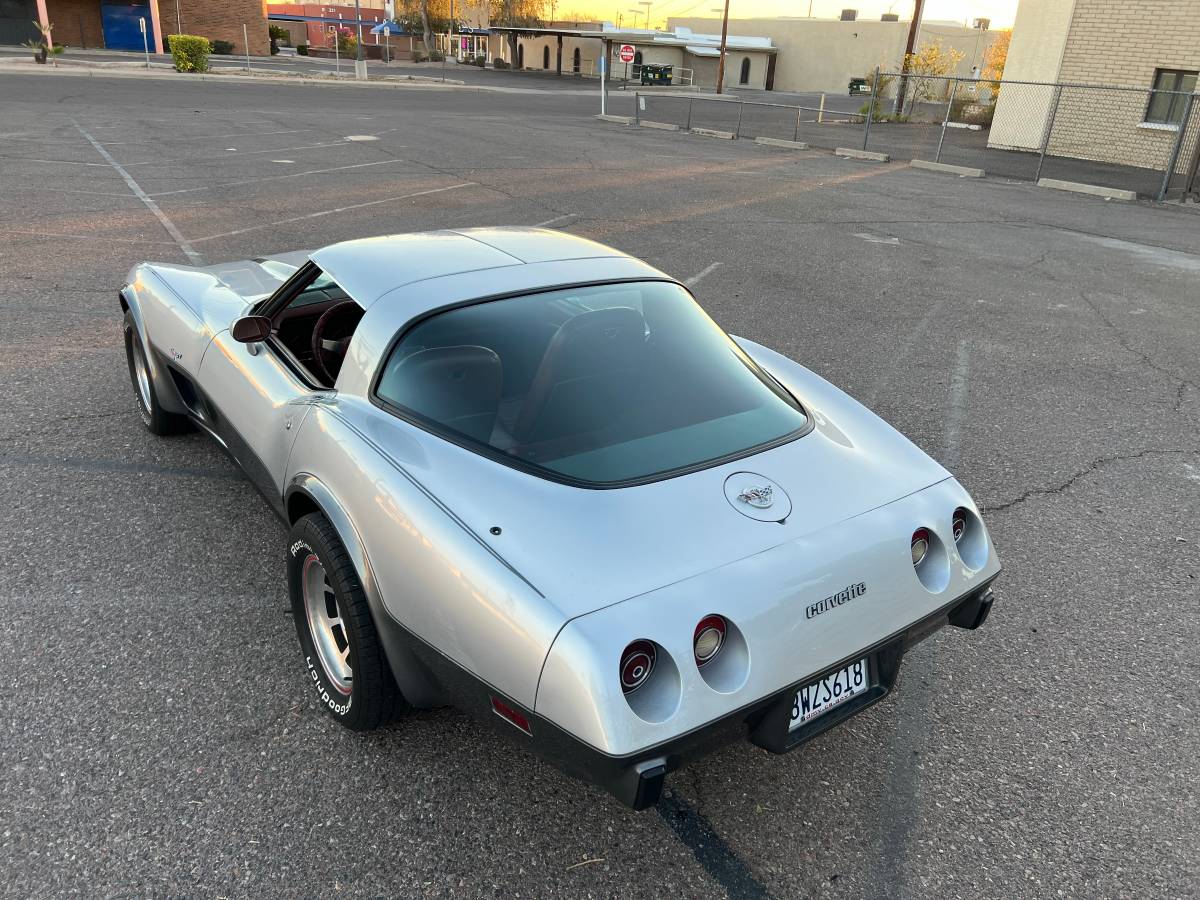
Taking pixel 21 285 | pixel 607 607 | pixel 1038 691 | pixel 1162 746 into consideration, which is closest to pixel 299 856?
pixel 607 607

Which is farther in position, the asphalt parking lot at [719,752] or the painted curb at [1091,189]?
the painted curb at [1091,189]

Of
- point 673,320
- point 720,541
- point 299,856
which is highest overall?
point 673,320

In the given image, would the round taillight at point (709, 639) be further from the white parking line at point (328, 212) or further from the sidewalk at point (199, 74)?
the sidewalk at point (199, 74)

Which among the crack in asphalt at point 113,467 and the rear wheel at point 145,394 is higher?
the rear wheel at point 145,394

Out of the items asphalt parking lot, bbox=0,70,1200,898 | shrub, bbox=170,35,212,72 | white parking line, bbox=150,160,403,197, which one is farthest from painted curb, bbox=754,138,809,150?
shrub, bbox=170,35,212,72

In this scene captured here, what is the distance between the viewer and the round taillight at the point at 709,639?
80.4 inches

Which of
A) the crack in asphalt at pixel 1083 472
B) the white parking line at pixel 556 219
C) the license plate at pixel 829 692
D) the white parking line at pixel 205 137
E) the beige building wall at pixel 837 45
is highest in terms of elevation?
the beige building wall at pixel 837 45

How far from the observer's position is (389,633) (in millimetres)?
2346

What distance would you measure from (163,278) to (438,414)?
2441 mm

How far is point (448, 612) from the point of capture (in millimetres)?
2139

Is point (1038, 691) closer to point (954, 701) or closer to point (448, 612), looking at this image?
point (954, 701)

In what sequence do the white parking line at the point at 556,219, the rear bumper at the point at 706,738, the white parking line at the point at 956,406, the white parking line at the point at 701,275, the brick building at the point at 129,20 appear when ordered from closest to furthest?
the rear bumper at the point at 706,738
the white parking line at the point at 956,406
the white parking line at the point at 701,275
the white parking line at the point at 556,219
the brick building at the point at 129,20

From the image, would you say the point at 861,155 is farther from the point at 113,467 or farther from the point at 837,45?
the point at 837,45

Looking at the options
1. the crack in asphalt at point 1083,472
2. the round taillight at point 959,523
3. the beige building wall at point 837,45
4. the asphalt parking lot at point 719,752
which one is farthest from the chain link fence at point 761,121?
the beige building wall at point 837,45
